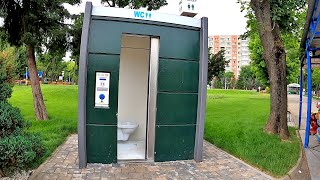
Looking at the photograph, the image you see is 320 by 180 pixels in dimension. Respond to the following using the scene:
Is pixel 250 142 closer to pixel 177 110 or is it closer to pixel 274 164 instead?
pixel 274 164

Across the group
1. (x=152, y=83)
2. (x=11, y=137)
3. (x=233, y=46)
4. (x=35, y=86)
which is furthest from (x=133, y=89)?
(x=233, y=46)

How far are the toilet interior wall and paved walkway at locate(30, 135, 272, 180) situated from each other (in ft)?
6.73

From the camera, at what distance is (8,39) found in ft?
36.0

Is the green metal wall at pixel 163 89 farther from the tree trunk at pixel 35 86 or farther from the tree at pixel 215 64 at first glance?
the tree at pixel 215 64

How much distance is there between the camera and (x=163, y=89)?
6008 mm

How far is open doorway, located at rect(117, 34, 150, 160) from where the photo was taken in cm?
757

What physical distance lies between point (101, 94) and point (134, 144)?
2299mm

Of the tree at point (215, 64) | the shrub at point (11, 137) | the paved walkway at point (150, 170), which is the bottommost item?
the paved walkway at point (150, 170)

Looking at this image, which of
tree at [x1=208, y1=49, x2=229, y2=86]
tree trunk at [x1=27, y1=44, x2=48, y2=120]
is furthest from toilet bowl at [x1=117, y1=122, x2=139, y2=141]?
tree at [x1=208, y1=49, x2=229, y2=86]

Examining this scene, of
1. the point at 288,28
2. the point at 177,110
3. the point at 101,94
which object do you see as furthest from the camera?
the point at 288,28

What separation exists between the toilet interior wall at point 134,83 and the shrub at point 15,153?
149 inches

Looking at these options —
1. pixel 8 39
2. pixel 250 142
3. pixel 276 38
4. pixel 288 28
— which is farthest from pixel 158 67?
pixel 8 39

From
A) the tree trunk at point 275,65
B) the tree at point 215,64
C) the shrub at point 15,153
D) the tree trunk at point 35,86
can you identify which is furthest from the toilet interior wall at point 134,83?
the tree at point 215,64

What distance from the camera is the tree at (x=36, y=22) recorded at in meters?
10.4
